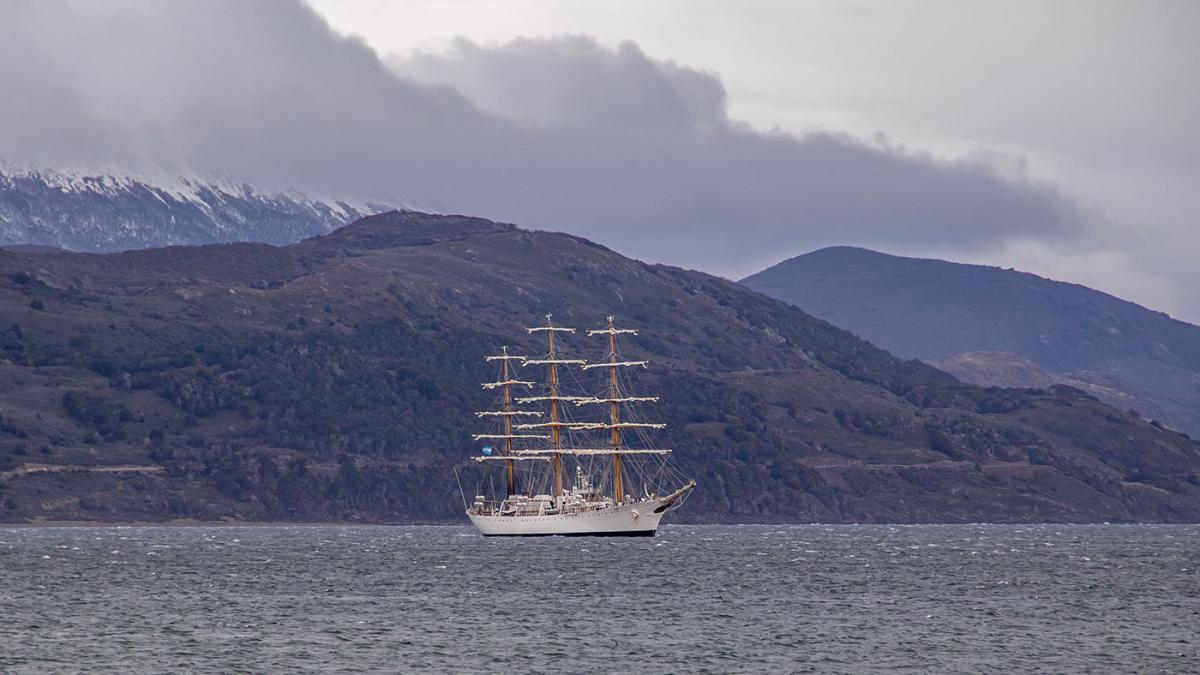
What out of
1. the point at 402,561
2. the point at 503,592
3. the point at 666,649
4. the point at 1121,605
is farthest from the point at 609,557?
the point at 666,649

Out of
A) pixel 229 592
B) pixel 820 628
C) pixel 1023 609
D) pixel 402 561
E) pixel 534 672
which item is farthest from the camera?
pixel 402 561

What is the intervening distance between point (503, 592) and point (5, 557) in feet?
249

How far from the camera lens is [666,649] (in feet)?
333

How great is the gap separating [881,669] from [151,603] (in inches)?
2227

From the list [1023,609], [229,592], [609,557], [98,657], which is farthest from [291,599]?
[609,557]

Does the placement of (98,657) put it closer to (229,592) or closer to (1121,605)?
(229,592)

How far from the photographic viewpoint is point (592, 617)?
120 metres

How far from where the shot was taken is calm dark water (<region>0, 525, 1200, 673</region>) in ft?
315

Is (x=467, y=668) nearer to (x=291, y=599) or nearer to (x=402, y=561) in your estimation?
(x=291, y=599)

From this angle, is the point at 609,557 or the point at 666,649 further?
the point at 609,557

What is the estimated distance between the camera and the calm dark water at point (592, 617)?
9606 cm

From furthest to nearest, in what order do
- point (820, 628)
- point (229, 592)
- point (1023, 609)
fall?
1. point (229, 592)
2. point (1023, 609)
3. point (820, 628)

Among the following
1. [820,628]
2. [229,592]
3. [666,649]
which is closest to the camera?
[666,649]

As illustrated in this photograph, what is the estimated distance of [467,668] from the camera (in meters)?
92.8
